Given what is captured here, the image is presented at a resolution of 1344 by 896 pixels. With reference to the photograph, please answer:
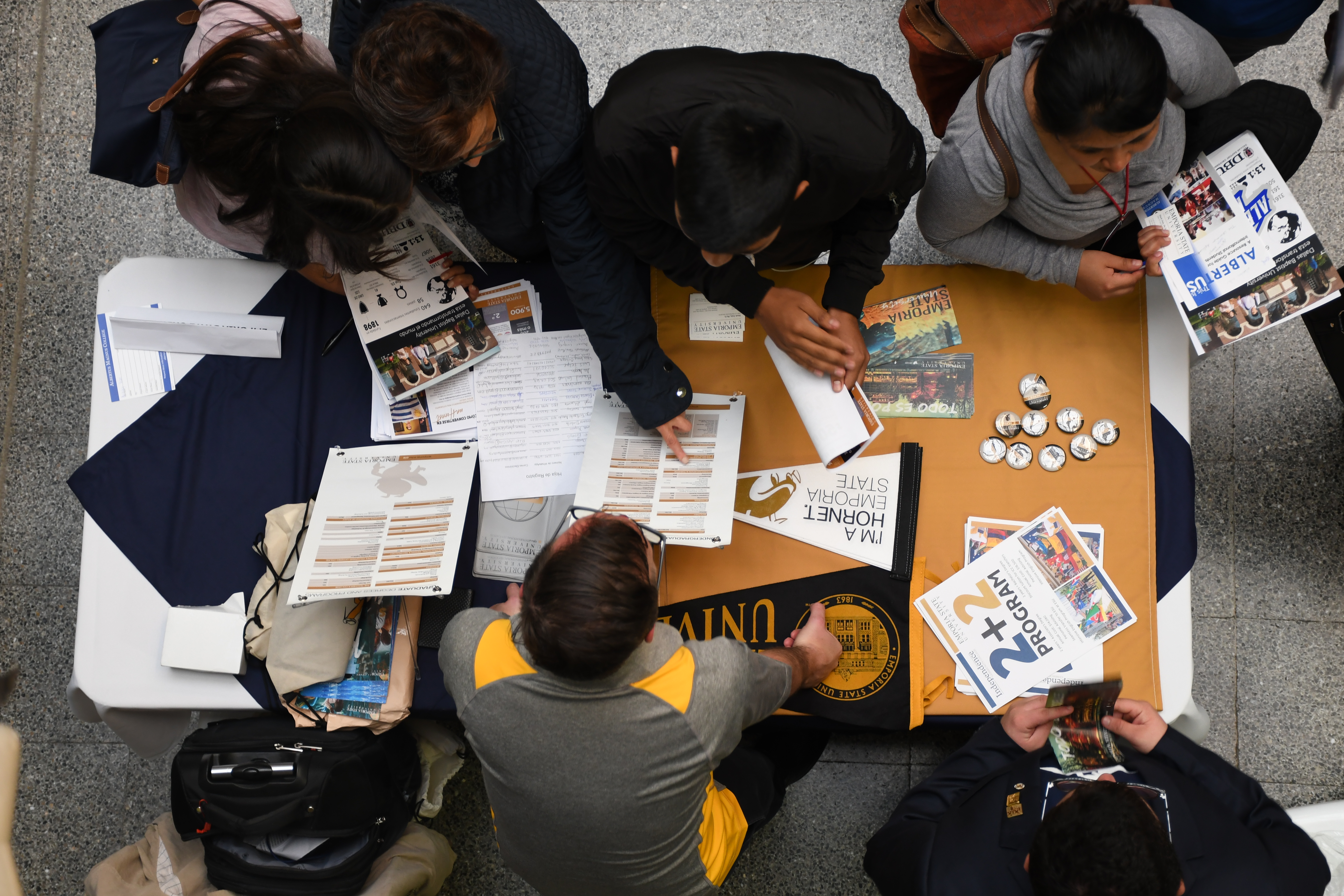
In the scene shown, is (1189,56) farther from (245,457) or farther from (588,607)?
(245,457)

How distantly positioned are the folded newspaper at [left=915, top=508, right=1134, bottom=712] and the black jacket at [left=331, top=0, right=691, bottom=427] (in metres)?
0.67

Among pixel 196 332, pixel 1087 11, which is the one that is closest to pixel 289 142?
pixel 196 332

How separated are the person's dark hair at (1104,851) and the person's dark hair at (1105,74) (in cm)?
110

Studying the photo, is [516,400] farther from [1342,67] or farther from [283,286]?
[1342,67]

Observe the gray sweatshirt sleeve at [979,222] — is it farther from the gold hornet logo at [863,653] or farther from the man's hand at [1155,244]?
the gold hornet logo at [863,653]

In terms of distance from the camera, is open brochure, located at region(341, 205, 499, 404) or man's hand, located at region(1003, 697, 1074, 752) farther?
open brochure, located at region(341, 205, 499, 404)

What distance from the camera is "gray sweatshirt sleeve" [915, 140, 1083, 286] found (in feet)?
4.79

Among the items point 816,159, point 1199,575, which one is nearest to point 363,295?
point 816,159

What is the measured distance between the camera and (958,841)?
1.53m

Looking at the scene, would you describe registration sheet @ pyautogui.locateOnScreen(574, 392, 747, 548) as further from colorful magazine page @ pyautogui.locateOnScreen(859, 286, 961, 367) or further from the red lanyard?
the red lanyard

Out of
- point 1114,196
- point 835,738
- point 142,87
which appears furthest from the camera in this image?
point 835,738

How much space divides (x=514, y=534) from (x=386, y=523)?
10.1 inches

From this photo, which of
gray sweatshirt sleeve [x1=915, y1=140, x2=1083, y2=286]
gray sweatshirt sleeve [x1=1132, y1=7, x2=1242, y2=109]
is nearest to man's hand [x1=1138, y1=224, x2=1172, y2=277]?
gray sweatshirt sleeve [x1=915, y1=140, x2=1083, y2=286]

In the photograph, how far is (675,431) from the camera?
162 centimetres
